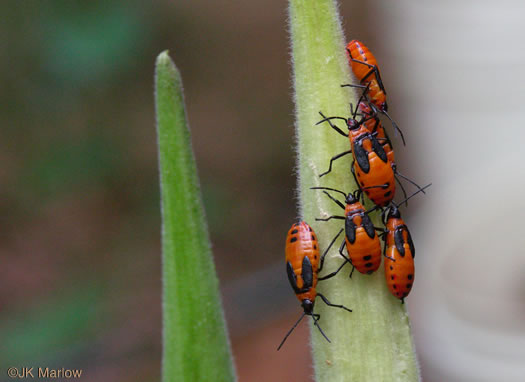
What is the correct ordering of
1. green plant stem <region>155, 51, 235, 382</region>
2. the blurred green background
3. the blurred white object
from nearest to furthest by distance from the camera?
green plant stem <region>155, 51, 235, 382</region> < the blurred green background < the blurred white object

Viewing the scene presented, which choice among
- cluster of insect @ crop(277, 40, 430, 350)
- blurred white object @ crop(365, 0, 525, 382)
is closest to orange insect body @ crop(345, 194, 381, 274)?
cluster of insect @ crop(277, 40, 430, 350)

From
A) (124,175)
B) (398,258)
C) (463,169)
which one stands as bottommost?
(398,258)

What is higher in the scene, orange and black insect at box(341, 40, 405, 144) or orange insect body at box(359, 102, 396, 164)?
orange and black insect at box(341, 40, 405, 144)

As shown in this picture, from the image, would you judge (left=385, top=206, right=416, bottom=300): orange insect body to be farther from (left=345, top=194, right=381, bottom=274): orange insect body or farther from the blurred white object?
the blurred white object

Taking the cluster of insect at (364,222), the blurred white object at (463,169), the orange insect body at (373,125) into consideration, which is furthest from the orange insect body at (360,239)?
the blurred white object at (463,169)

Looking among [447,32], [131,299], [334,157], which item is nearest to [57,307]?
[131,299]

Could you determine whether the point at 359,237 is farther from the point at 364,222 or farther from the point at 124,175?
the point at 124,175

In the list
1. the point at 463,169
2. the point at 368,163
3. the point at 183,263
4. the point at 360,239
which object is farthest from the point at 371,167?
the point at 463,169
